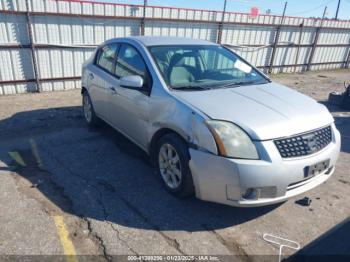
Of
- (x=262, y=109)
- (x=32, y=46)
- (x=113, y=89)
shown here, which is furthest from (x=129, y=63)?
(x=32, y=46)

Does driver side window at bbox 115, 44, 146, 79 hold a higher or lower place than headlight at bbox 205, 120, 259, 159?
higher

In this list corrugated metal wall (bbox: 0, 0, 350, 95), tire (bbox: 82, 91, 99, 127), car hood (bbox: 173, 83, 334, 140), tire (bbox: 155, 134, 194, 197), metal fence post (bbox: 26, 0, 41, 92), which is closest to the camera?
car hood (bbox: 173, 83, 334, 140)

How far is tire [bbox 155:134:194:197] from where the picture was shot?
3137mm

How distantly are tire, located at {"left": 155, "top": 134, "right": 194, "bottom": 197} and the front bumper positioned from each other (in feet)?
0.41

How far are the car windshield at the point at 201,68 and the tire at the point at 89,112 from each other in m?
2.03

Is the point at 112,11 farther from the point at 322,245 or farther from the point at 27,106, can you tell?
the point at 322,245

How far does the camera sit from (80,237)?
9.50 ft

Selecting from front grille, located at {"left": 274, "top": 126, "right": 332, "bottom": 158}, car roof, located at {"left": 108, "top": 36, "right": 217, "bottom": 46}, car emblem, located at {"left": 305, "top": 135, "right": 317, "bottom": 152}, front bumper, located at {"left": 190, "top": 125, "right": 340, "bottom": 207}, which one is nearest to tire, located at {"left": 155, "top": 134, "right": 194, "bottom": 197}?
front bumper, located at {"left": 190, "top": 125, "right": 340, "bottom": 207}

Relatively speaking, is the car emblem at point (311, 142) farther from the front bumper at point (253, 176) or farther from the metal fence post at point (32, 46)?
the metal fence post at point (32, 46)

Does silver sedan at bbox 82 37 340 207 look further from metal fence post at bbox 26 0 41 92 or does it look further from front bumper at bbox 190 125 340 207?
metal fence post at bbox 26 0 41 92

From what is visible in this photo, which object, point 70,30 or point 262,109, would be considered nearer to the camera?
point 262,109

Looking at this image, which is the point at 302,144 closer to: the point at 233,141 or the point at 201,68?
the point at 233,141

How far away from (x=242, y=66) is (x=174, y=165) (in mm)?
1861

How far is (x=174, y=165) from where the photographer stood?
11.1 ft
